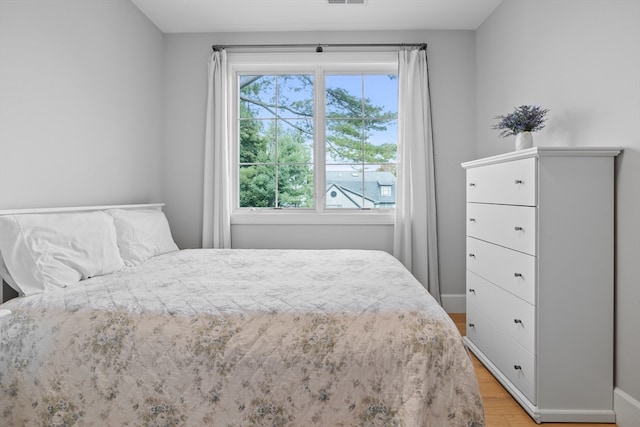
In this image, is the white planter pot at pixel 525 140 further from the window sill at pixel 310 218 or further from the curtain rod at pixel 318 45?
the curtain rod at pixel 318 45

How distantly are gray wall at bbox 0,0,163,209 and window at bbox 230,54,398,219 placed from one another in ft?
2.75

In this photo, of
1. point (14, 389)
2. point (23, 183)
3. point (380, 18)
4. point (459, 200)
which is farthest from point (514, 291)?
point (23, 183)

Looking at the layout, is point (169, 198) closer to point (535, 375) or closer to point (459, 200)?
point (459, 200)

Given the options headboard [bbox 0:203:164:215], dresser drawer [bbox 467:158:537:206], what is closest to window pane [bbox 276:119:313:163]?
headboard [bbox 0:203:164:215]

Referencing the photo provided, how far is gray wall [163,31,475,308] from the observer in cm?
351

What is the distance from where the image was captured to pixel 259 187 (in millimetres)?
3703

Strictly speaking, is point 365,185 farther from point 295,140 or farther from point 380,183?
point 295,140

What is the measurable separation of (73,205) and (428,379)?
93.0 inches

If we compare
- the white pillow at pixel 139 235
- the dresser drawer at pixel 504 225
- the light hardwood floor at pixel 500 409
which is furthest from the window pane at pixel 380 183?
the white pillow at pixel 139 235

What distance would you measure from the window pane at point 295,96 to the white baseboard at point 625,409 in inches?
120

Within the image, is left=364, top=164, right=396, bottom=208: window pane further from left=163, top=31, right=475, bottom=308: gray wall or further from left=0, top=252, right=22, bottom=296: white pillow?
left=0, top=252, right=22, bottom=296: white pillow

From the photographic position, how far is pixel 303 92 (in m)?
3.65

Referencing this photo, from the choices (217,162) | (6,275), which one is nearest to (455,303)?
(217,162)

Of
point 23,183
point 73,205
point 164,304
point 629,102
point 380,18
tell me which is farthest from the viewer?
point 380,18
